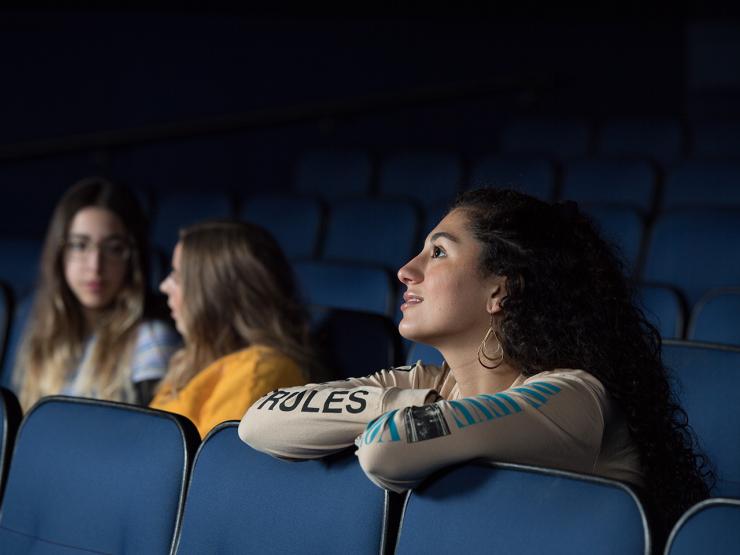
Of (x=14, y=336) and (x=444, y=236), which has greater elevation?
(x=444, y=236)

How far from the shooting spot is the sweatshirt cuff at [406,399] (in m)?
1.27

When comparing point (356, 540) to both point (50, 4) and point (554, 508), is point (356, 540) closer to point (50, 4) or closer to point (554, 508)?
point (554, 508)

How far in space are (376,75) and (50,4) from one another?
1.44 m

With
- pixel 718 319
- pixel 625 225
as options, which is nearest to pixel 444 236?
pixel 718 319

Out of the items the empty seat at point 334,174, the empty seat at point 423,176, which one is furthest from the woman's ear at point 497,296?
the empty seat at point 334,174

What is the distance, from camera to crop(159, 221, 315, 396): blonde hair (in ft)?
6.37

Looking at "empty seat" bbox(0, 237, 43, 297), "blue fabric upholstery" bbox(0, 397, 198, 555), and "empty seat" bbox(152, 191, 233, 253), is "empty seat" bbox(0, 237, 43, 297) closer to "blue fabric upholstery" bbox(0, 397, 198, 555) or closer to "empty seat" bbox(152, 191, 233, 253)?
"empty seat" bbox(152, 191, 233, 253)

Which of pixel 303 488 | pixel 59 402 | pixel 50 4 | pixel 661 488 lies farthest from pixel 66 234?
pixel 50 4

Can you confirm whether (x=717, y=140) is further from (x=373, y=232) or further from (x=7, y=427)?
(x=7, y=427)

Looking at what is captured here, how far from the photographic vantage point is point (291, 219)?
351cm

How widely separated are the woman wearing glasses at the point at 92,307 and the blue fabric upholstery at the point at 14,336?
14 cm

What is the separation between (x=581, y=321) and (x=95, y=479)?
0.59m

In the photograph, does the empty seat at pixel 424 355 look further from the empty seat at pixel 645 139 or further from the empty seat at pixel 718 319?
the empty seat at pixel 645 139

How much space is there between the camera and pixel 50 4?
4.58 meters
